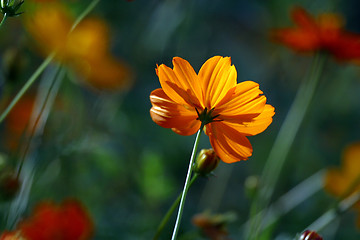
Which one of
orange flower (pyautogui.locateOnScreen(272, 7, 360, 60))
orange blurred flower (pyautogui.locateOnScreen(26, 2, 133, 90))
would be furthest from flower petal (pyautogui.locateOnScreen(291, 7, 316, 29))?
orange blurred flower (pyautogui.locateOnScreen(26, 2, 133, 90))

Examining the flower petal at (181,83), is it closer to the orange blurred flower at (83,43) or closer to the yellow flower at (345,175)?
the orange blurred flower at (83,43)

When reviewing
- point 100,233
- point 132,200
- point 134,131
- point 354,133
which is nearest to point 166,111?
point 100,233

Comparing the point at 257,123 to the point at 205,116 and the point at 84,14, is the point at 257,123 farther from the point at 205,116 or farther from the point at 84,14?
the point at 84,14

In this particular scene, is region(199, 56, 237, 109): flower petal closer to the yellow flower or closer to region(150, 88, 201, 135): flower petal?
region(150, 88, 201, 135): flower petal

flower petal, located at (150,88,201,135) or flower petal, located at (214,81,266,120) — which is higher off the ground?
flower petal, located at (214,81,266,120)

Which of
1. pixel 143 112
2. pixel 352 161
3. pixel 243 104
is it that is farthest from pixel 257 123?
pixel 143 112

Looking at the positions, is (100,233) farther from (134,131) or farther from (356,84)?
(356,84)
